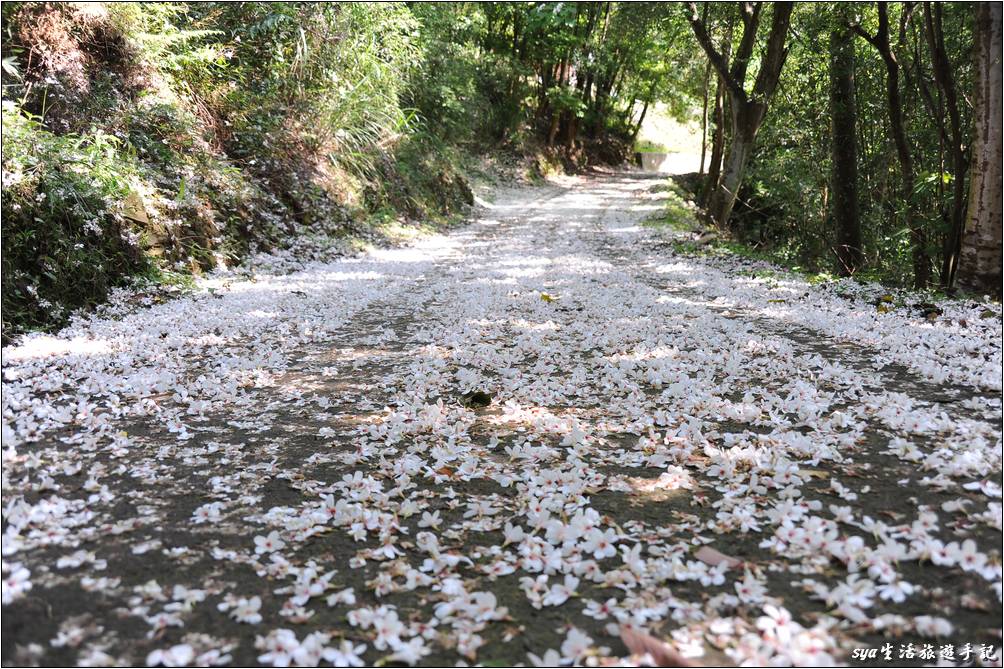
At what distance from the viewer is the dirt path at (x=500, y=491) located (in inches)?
85.0

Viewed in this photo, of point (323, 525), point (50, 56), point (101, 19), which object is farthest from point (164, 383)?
point (101, 19)

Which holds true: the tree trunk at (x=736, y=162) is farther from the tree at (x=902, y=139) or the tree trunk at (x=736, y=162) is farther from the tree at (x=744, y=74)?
the tree at (x=902, y=139)

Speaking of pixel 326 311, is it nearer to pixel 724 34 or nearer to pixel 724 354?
pixel 724 354

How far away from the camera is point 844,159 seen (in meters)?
10.9

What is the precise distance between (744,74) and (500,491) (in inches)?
476

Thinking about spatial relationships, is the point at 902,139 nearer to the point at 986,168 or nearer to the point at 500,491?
the point at 986,168

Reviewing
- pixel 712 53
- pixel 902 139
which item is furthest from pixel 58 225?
pixel 712 53

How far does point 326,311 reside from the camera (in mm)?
7020

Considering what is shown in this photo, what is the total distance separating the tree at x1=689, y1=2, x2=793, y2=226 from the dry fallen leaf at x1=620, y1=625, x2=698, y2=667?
484 inches

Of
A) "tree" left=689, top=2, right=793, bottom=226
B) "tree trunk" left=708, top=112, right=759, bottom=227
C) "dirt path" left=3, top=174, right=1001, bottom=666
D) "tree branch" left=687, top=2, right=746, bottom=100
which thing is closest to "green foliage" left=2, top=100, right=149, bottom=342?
"dirt path" left=3, top=174, right=1001, bottom=666

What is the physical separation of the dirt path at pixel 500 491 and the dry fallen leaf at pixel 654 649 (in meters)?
0.06

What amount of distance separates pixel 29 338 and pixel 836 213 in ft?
36.7

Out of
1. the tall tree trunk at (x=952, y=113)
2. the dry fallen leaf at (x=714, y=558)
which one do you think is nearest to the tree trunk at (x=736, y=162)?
the tall tree trunk at (x=952, y=113)

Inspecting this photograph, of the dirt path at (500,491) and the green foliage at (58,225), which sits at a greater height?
the green foliage at (58,225)
